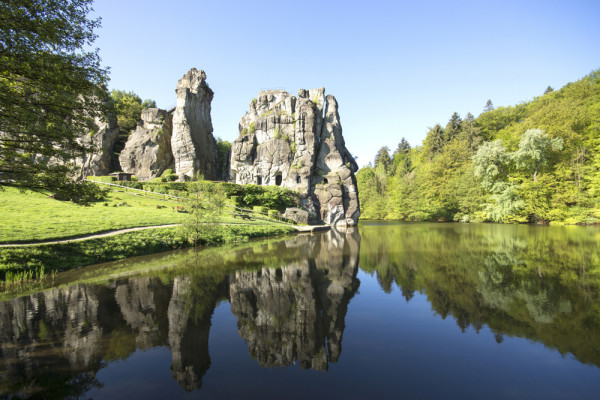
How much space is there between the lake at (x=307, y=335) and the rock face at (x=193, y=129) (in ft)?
134

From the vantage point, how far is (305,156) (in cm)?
4891

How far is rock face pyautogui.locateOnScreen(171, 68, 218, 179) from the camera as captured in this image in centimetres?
4872

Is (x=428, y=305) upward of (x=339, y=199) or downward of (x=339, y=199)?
downward

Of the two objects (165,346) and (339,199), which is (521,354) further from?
(339,199)

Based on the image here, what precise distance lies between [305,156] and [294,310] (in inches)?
1691

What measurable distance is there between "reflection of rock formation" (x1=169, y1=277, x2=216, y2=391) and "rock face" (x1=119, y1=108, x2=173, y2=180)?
47.5m

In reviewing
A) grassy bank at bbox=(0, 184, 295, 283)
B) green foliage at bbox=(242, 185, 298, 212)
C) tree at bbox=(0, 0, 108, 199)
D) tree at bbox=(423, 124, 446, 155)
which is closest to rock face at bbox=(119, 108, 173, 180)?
green foliage at bbox=(242, 185, 298, 212)

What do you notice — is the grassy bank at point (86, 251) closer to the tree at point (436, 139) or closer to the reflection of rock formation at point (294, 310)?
the reflection of rock formation at point (294, 310)

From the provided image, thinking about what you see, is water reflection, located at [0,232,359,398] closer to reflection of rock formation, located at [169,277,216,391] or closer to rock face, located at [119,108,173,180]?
reflection of rock formation, located at [169,277,216,391]

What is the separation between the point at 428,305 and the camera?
25.8 ft

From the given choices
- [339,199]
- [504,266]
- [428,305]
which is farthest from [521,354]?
[339,199]

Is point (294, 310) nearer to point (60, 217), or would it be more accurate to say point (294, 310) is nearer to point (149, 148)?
point (60, 217)

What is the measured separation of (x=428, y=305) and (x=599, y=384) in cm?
388

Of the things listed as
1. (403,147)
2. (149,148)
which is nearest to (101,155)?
(149,148)
